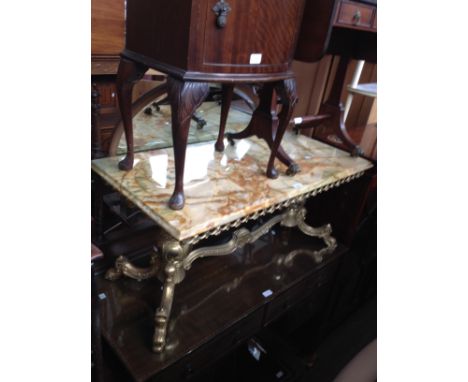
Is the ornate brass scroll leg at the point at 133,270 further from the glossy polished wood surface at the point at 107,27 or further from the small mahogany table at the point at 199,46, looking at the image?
the glossy polished wood surface at the point at 107,27

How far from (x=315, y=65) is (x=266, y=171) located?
111 centimetres

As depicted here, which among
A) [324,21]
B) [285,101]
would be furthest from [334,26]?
[285,101]

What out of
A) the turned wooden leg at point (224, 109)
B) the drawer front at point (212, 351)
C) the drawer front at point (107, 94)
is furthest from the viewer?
the turned wooden leg at point (224, 109)

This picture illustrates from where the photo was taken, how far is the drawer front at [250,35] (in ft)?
2.29

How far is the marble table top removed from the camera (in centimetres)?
81

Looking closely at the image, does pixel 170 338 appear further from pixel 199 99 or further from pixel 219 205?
pixel 199 99

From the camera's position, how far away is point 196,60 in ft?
2.30

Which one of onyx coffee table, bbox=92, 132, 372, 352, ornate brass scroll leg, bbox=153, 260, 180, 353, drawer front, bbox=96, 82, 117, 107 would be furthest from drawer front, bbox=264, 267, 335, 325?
drawer front, bbox=96, 82, 117, 107

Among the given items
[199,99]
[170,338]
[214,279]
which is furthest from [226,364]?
[199,99]

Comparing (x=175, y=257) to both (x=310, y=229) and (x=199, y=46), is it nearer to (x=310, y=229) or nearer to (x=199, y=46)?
(x=199, y=46)

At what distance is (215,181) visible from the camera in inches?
38.2

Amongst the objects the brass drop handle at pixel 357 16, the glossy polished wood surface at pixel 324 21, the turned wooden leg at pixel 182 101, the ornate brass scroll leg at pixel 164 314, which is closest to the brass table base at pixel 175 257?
the ornate brass scroll leg at pixel 164 314

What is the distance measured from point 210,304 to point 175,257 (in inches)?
10.8

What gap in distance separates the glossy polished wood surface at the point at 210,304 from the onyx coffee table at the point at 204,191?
0.05 metres
